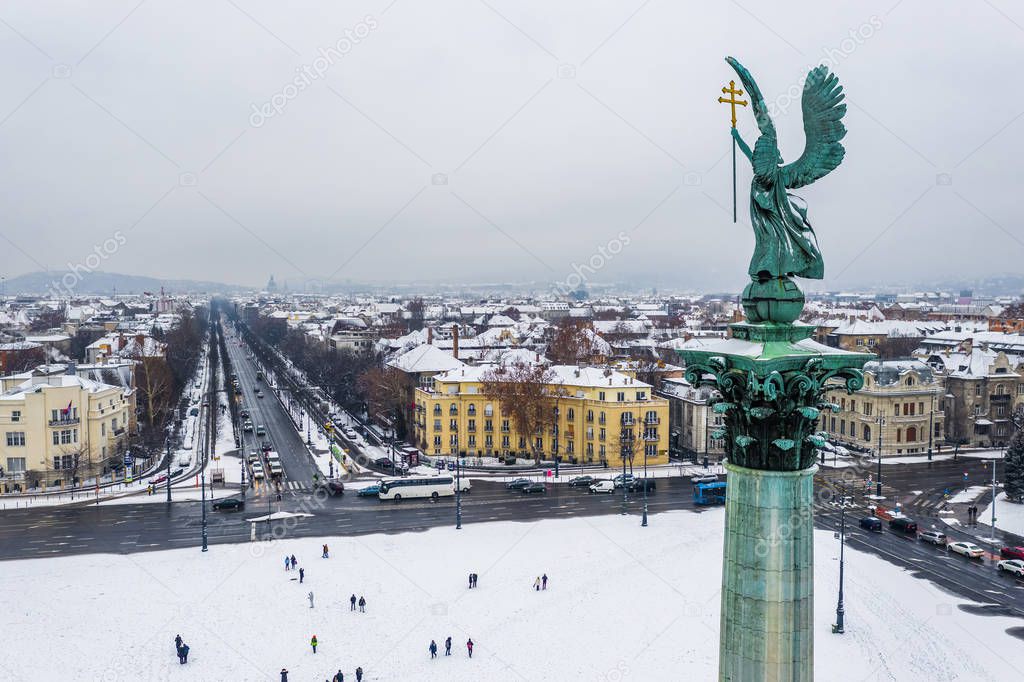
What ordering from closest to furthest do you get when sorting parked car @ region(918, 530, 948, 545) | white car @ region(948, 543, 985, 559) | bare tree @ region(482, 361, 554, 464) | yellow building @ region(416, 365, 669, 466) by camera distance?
white car @ region(948, 543, 985, 559), parked car @ region(918, 530, 948, 545), yellow building @ region(416, 365, 669, 466), bare tree @ region(482, 361, 554, 464)

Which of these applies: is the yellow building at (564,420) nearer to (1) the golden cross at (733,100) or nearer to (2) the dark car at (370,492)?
(2) the dark car at (370,492)

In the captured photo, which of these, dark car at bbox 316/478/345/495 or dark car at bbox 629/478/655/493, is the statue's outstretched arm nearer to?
dark car at bbox 629/478/655/493

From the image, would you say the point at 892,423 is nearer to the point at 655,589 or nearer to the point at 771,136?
the point at 655,589

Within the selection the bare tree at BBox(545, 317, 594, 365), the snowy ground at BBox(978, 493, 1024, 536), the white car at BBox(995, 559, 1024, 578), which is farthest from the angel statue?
the bare tree at BBox(545, 317, 594, 365)

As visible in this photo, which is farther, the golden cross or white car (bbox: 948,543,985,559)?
white car (bbox: 948,543,985,559)

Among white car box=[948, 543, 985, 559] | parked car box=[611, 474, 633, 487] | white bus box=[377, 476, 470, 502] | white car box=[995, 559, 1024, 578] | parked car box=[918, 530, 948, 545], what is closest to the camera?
white car box=[995, 559, 1024, 578]

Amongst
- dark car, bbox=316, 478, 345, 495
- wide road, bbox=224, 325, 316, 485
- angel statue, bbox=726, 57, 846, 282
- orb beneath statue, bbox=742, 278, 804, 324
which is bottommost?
dark car, bbox=316, 478, 345, 495
